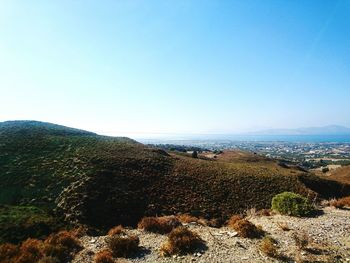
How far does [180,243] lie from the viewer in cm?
1609

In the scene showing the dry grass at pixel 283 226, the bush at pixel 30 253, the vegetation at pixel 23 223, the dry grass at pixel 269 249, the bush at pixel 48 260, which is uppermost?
the dry grass at pixel 269 249

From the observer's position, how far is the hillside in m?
27.8

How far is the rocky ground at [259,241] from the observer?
47.9 ft

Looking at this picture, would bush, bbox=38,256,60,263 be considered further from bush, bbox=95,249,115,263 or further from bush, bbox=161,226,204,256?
bush, bbox=161,226,204,256

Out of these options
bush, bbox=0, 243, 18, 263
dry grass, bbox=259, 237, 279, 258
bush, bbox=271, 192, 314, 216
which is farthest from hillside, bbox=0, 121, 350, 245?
dry grass, bbox=259, 237, 279, 258

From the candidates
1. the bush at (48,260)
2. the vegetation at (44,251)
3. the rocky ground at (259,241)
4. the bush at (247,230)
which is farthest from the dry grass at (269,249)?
the bush at (48,260)

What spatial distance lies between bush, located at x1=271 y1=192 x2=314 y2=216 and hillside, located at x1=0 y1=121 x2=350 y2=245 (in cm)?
842

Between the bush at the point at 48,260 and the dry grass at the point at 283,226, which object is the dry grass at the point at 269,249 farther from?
the bush at the point at 48,260

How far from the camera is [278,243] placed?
16.4 meters

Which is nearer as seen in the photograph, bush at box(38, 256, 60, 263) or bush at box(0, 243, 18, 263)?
bush at box(38, 256, 60, 263)

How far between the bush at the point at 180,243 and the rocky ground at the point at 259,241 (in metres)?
0.44

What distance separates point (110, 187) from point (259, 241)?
2224 centimetres

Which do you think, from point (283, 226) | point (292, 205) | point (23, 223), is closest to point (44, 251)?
point (23, 223)

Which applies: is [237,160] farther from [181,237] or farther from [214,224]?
[181,237]
